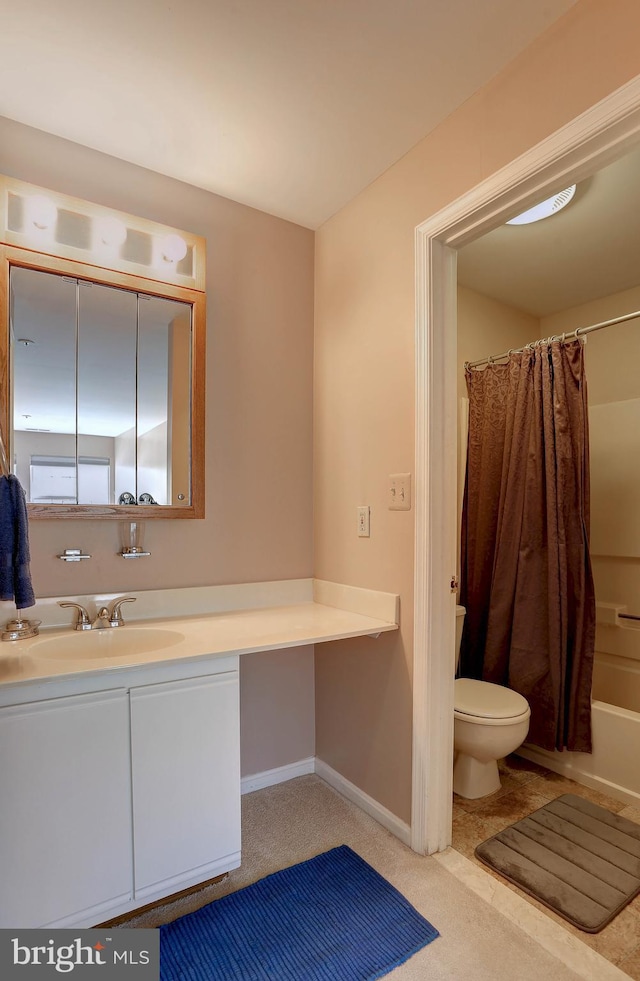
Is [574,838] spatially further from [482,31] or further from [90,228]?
[90,228]

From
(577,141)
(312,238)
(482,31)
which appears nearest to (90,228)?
(312,238)


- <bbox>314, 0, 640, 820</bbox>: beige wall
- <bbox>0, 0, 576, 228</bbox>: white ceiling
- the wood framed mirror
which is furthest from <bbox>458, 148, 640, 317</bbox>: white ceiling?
the wood framed mirror

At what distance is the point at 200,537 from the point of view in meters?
2.00

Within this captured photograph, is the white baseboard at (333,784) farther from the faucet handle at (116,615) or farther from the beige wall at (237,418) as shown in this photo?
the faucet handle at (116,615)

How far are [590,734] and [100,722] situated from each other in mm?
1995

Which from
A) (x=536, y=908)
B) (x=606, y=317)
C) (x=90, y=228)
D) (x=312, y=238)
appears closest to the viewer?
(x=536, y=908)

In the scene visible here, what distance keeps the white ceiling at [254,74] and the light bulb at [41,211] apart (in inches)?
10.3

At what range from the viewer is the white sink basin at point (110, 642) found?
157 cm

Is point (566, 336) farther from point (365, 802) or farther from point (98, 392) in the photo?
point (365, 802)

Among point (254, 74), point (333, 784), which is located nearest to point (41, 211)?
point (254, 74)

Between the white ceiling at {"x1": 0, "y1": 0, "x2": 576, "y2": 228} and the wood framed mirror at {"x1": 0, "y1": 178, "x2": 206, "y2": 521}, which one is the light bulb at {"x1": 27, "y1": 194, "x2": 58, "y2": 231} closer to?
the wood framed mirror at {"x1": 0, "y1": 178, "x2": 206, "y2": 521}

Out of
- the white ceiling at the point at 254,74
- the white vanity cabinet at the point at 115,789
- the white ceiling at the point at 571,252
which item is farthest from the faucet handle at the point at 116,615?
the white ceiling at the point at 571,252

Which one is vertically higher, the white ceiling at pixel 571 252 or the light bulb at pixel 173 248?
the white ceiling at pixel 571 252

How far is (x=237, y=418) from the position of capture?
2096 mm
